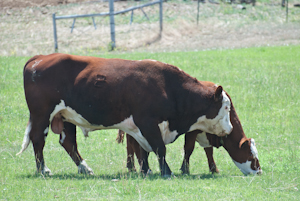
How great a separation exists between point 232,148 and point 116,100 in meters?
2.47

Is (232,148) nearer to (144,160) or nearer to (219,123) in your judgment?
(219,123)

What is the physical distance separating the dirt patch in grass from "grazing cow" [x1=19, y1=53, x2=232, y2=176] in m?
13.6

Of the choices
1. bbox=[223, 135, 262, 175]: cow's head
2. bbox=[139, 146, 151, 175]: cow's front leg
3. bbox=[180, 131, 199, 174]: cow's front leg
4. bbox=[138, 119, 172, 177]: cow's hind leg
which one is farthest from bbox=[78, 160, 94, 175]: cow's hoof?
bbox=[223, 135, 262, 175]: cow's head

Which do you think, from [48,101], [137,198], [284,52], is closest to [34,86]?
[48,101]

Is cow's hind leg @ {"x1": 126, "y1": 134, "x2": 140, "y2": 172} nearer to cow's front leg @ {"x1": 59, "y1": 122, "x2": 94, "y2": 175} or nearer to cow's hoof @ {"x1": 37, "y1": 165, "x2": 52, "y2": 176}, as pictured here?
cow's front leg @ {"x1": 59, "y1": 122, "x2": 94, "y2": 175}

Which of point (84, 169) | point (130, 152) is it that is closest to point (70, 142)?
point (84, 169)

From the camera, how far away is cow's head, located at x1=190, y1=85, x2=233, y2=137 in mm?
7838

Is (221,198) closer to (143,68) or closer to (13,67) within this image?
(143,68)

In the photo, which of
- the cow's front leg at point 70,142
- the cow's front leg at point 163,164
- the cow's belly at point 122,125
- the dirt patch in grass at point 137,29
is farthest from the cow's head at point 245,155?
the dirt patch in grass at point 137,29

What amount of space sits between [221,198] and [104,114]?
2.62 m

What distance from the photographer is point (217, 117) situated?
311 inches

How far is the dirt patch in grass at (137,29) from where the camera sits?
22.9 meters

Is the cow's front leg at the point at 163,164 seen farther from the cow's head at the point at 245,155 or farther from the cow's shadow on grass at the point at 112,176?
the cow's head at the point at 245,155

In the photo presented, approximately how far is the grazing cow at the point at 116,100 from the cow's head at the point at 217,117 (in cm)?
2
